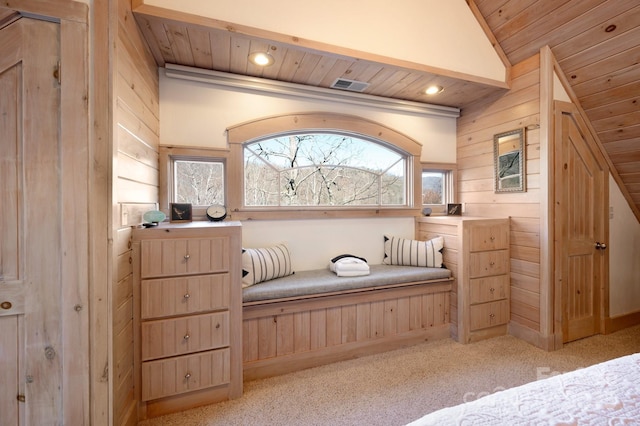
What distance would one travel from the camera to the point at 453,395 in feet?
5.86

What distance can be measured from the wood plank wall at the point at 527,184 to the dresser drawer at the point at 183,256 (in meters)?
2.64

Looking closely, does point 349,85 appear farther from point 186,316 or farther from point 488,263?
point 186,316

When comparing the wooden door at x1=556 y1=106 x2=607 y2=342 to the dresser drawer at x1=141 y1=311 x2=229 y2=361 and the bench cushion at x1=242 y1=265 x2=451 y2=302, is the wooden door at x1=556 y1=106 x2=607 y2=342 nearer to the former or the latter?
the bench cushion at x1=242 y1=265 x2=451 y2=302

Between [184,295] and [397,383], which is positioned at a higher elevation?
[184,295]

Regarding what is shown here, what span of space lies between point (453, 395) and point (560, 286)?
1496 millimetres

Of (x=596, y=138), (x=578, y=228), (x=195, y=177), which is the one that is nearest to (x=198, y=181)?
(x=195, y=177)

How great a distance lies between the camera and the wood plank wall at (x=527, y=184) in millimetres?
2434

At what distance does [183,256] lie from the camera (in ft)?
5.46

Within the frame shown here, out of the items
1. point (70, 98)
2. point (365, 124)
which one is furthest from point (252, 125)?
point (70, 98)

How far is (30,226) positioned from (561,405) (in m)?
2.00

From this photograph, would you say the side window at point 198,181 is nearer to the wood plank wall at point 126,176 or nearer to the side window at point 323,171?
the side window at point 323,171

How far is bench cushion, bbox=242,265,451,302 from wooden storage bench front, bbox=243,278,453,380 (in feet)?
0.15

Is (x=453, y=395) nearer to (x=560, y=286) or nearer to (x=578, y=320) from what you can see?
(x=560, y=286)

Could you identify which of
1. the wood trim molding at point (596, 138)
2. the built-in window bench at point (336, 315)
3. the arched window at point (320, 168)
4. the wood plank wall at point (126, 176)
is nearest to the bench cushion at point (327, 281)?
the built-in window bench at point (336, 315)
